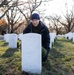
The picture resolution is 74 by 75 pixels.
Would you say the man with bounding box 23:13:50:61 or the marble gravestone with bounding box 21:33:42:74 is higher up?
the man with bounding box 23:13:50:61

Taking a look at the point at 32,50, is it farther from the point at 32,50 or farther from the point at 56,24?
the point at 56,24

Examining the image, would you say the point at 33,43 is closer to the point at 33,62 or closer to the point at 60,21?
the point at 33,62

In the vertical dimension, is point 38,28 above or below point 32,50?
above

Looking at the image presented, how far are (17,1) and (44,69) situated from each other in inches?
631

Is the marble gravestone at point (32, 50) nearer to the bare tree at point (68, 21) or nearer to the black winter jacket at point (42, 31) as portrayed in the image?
the black winter jacket at point (42, 31)

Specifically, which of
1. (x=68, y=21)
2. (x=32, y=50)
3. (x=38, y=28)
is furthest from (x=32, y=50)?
(x=68, y=21)

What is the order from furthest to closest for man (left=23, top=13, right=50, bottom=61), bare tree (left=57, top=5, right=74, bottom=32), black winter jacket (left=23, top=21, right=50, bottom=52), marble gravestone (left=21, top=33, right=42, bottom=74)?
bare tree (left=57, top=5, right=74, bottom=32) → black winter jacket (left=23, top=21, right=50, bottom=52) → man (left=23, top=13, right=50, bottom=61) → marble gravestone (left=21, top=33, right=42, bottom=74)

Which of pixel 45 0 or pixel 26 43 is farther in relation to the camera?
pixel 45 0

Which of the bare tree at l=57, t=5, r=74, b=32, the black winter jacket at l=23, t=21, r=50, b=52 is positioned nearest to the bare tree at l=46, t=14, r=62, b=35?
the bare tree at l=57, t=5, r=74, b=32

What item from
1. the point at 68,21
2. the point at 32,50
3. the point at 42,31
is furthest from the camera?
the point at 68,21

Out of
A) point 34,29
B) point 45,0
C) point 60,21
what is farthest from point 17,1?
point 60,21

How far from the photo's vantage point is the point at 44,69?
7434mm

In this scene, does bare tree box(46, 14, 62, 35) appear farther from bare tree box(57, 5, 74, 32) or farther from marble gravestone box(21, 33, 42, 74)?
marble gravestone box(21, 33, 42, 74)

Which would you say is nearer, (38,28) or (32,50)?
(32,50)
